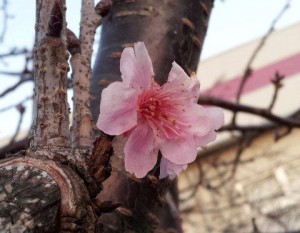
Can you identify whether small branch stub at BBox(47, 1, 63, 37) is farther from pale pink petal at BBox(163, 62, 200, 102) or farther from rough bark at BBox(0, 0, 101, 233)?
pale pink petal at BBox(163, 62, 200, 102)

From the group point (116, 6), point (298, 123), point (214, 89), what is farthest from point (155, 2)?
Answer: point (214, 89)

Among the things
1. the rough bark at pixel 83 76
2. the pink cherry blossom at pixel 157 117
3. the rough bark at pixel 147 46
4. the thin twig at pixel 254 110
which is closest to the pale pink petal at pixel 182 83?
the pink cherry blossom at pixel 157 117

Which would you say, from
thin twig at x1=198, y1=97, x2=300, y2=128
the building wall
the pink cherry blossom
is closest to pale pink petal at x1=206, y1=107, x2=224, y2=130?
the pink cherry blossom

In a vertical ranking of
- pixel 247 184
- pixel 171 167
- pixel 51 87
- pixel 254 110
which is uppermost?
pixel 254 110

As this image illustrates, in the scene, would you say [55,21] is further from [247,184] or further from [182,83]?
[247,184]

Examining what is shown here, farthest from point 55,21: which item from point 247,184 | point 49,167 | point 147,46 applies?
point 247,184
